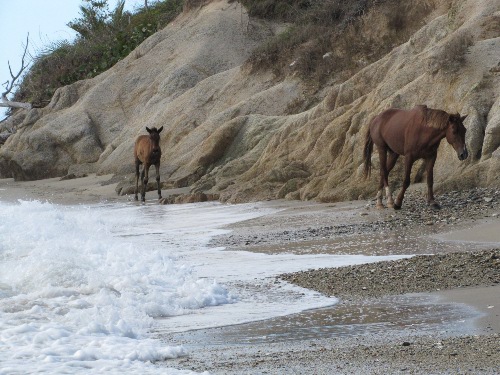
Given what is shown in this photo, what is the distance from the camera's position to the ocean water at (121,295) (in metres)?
6.80

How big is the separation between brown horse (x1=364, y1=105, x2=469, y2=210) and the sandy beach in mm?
620

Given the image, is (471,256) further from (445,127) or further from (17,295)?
(445,127)

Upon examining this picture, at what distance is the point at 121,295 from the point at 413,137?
7945 mm

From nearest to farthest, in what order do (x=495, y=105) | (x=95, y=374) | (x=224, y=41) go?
(x=95, y=374) < (x=495, y=105) < (x=224, y=41)

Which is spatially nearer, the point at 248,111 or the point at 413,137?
the point at 413,137

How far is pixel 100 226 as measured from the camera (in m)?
17.5

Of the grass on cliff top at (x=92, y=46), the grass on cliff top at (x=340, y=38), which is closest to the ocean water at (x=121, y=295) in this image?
the grass on cliff top at (x=340, y=38)

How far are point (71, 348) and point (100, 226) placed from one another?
10662 mm

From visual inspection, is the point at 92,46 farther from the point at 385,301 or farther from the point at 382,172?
the point at 385,301

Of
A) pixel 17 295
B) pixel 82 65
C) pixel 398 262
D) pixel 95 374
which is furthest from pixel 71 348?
pixel 82 65

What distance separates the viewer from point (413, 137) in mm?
16000

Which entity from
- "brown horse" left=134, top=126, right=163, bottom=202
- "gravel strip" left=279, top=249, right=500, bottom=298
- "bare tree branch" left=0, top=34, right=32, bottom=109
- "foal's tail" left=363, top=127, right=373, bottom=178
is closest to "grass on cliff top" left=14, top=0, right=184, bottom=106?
"bare tree branch" left=0, top=34, right=32, bottom=109

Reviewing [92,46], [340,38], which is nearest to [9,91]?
[92,46]

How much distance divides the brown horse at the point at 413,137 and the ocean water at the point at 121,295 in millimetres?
3359
